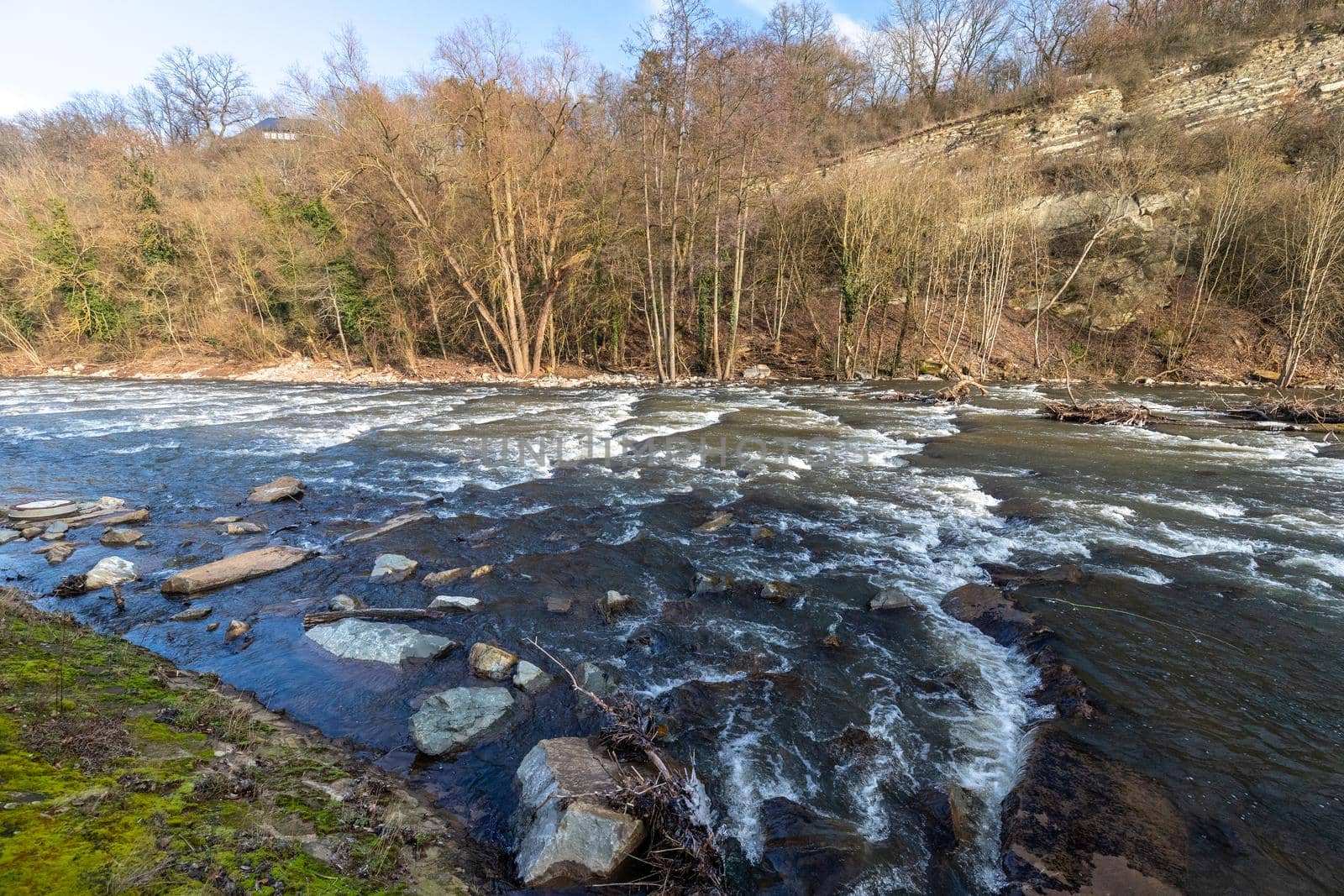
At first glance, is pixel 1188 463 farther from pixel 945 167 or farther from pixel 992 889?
pixel 945 167

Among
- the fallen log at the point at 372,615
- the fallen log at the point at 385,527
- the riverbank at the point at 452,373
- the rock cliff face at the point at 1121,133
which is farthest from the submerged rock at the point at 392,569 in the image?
the rock cliff face at the point at 1121,133

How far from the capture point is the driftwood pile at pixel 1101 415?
1659 centimetres

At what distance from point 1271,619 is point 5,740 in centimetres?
1037

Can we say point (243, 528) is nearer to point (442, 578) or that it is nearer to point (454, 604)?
point (442, 578)

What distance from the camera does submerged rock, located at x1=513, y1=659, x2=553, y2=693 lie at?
5.30 m

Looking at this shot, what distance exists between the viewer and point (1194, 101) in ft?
120

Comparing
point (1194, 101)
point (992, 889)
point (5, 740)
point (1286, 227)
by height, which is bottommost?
point (992, 889)

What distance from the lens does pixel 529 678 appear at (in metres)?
5.35

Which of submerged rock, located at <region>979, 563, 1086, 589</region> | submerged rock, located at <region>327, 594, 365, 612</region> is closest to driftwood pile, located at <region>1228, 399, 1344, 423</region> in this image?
submerged rock, located at <region>979, 563, 1086, 589</region>

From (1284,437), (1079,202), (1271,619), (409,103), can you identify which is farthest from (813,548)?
(1079,202)

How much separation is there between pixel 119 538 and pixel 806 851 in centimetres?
1009

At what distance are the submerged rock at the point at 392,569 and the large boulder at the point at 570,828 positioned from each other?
4373 mm

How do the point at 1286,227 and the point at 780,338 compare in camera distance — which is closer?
the point at 1286,227

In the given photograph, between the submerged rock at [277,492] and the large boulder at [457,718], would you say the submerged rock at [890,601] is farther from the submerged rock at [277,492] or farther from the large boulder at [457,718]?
the submerged rock at [277,492]
